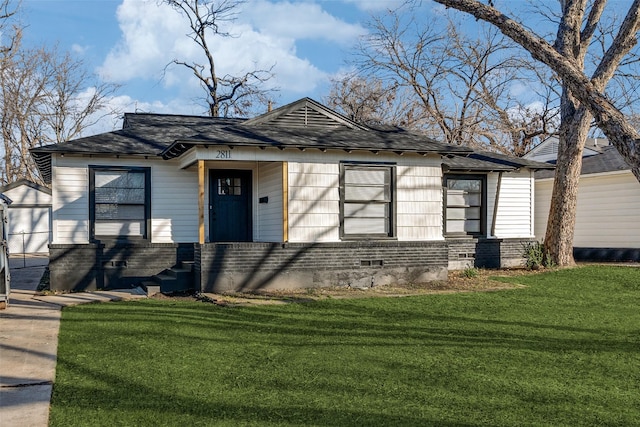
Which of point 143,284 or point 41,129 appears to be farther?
point 41,129

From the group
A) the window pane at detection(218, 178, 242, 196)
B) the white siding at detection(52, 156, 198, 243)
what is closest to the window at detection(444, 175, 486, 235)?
the window pane at detection(218, 178, 242, 196)

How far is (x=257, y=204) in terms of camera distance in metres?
14.4

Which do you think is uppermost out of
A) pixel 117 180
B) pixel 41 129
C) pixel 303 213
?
pixel 41 129

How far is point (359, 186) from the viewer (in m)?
12.9

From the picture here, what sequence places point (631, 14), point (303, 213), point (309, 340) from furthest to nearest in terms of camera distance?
point (303, 213) → point (631, 14) → point (309, 340)

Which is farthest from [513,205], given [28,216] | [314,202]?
[28,216]

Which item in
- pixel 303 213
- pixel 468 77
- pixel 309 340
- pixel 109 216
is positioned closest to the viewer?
pixel 309 340

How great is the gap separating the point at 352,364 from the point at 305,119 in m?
8.70

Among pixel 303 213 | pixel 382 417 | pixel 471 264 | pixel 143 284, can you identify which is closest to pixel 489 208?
pixel 471 264

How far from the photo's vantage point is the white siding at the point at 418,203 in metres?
13.2

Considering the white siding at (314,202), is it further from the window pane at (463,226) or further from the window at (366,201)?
the window pane at (463,226)

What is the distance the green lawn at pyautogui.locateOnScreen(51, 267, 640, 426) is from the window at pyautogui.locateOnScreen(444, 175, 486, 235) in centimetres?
571

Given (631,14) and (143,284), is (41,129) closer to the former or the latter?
(143,284)

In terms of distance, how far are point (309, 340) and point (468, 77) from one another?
25647 mm
